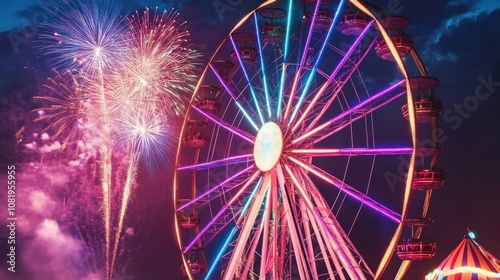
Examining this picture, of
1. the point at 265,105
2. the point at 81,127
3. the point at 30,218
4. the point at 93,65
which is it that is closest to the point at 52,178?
the point at 30,218

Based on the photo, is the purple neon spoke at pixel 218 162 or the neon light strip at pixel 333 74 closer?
the neon light strip at pixel 333 74

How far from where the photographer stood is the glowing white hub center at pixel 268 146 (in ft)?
72.2

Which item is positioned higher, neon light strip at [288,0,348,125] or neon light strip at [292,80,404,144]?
neon light strip at [288,0,348,125]

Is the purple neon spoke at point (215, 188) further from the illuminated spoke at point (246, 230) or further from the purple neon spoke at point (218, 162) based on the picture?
the illuminated spoke at point (246, 230)

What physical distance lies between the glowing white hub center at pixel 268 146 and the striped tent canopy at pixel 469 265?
17.4 feet

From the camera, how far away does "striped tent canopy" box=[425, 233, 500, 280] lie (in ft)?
69.8

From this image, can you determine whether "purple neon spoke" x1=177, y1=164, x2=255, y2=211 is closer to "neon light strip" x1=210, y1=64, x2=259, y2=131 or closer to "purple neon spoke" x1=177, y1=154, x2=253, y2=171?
"purple neon spoke" x1=177, y1=154, x2=253, y2=171

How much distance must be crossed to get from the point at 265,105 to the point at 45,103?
1445 centimetres

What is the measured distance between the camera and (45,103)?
35.0 meters

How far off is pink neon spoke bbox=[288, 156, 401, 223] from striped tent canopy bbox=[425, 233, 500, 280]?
12.1 ft
